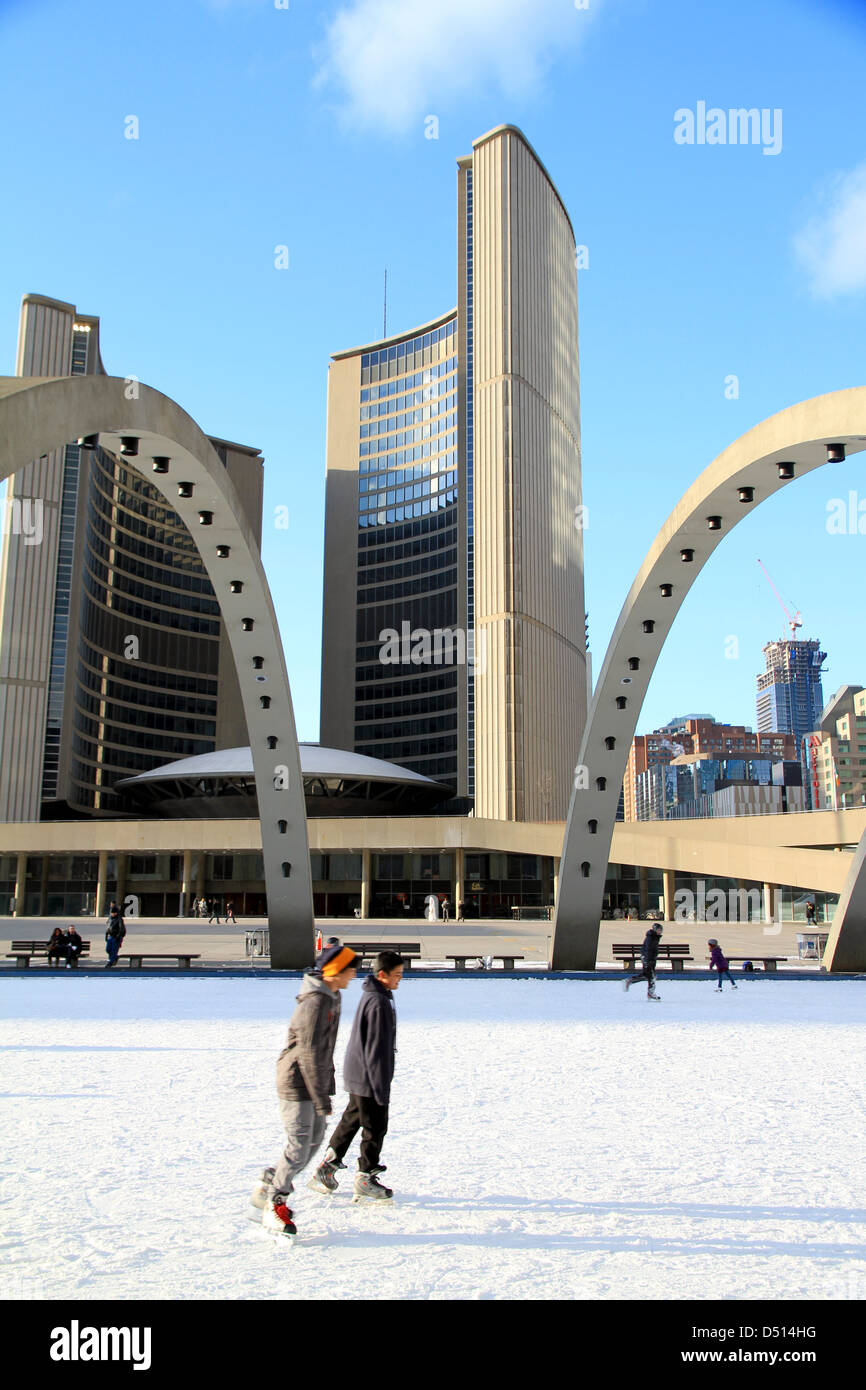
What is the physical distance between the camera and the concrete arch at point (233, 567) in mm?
11281

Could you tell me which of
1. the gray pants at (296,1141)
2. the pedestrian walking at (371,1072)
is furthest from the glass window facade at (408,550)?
the gray pants at (296,1141)

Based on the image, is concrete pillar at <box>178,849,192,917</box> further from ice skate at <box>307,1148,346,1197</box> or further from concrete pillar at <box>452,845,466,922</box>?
ice skate at <box>307,1148,346,1197</box>

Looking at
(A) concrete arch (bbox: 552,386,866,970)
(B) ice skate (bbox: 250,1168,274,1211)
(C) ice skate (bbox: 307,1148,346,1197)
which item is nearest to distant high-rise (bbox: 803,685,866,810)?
(A) concrete arch (bbox: 552,386,866,970)

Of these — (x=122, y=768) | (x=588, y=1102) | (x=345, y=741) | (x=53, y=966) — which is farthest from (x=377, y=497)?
(x=588, y=1102)

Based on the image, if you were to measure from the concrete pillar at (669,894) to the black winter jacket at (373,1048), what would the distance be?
160 feet

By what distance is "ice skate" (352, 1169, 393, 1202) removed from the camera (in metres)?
6.43

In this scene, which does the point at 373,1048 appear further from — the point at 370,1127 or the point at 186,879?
the point at 186,879

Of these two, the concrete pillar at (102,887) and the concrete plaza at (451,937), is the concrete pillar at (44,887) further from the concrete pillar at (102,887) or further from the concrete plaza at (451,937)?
the concrete plaza at (451,937)

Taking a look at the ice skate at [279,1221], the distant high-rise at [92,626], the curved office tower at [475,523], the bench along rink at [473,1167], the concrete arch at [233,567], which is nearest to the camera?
the bench along rink at [473,1167]

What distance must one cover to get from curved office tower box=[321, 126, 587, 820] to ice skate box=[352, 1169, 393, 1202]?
8210cm

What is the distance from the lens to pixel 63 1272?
5.17m

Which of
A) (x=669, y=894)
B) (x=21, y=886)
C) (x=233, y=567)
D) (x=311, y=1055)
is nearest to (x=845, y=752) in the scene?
(x=669, y=894)
